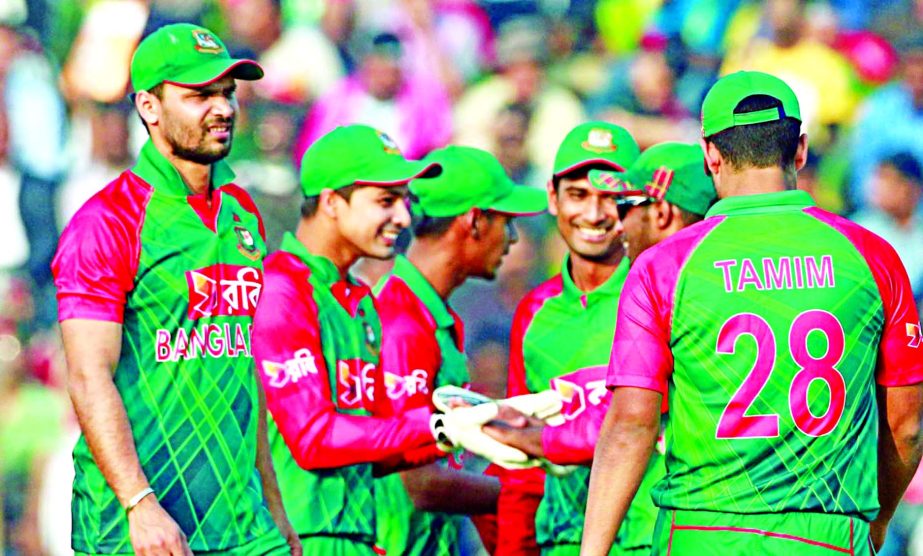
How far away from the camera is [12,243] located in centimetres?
938

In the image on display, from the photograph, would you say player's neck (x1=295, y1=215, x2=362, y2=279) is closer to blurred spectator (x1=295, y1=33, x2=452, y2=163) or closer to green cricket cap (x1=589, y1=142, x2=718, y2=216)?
green cricket cap (x1=589, y1=142, x2=718, y2=216)

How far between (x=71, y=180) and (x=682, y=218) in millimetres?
4961

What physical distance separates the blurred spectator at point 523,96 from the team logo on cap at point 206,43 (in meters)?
5.23

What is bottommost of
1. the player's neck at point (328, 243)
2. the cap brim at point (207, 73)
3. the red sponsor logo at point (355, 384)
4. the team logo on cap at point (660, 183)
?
the red sponsor logo at point (355, 384)

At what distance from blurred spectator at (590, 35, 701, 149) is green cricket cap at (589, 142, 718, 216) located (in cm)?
407

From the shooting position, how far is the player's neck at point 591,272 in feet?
20.3

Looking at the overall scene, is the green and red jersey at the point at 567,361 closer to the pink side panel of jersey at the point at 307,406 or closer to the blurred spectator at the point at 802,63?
the pink side panel of jersey at the point at 307,406

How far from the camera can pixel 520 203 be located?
683cm

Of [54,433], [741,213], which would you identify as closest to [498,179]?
[741,213]

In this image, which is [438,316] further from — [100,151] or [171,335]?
[100,151]

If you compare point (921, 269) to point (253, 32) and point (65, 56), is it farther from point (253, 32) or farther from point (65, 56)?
point (65, 56)

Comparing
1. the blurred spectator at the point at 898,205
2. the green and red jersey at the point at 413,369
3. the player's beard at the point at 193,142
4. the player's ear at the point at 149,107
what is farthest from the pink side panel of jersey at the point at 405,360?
the blurred spectator at the point at 898,205

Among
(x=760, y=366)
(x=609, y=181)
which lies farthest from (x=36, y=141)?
(x=760, y=366)

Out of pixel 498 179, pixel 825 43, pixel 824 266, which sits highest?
pixel 825 43
